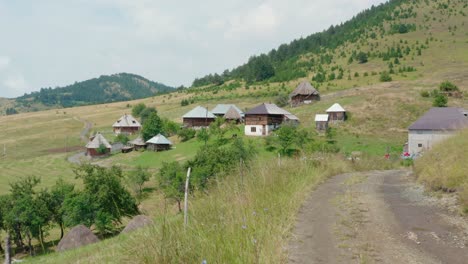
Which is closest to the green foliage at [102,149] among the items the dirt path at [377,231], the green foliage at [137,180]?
the green foliage at [137,180]

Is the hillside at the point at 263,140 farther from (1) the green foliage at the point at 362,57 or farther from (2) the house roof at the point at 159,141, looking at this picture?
(2) the house roof at the point at 159,141

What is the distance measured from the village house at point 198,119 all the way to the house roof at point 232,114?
433 cm

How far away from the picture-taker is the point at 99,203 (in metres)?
33.7

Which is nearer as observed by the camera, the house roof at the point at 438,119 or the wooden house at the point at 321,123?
the house roof at the point at 438,119

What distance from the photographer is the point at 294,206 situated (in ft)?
27.6

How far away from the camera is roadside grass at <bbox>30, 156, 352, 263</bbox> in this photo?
4902 mm

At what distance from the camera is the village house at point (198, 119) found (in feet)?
267

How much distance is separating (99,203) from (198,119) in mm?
49344

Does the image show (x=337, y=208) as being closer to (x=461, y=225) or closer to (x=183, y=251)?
(x=461, y=225)

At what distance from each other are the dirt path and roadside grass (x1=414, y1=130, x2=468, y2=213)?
56 cm

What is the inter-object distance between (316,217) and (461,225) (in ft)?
8.48

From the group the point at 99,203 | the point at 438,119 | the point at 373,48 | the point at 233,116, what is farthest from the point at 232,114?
the point at 373,48

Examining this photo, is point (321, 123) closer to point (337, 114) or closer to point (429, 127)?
point (337, 114)

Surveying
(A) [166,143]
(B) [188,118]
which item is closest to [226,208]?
(A) [166,143]
